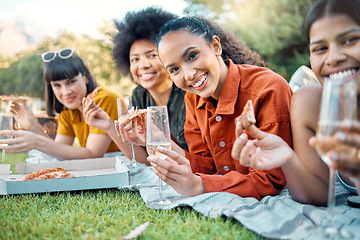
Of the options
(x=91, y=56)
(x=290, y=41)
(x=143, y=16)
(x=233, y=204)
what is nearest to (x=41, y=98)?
(x=91, y=56)

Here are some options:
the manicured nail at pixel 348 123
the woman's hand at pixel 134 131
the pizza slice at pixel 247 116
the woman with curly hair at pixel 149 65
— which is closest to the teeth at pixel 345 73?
the pizza slice at pixel 247 116

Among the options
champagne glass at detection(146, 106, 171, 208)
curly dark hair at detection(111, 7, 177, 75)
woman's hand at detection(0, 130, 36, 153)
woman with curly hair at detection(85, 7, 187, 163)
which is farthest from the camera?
curly dark hair at detection(111, 7, 177, 75)

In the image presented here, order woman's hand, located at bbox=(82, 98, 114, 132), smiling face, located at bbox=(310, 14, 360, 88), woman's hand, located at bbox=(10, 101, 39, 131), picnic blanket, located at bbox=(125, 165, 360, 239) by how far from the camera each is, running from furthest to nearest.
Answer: woman's hand, located at bbox=(10, 101, 39, 131) → woman's hand, located at bbox=(82, 98, 114, 132) → smiling face, located at bbox=(310, 14, 360, 88) → picnic blanket, located at bbox=(125, 165, 360, 239)

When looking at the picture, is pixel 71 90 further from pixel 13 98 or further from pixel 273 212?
pixel 273 212

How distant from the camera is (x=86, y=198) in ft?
8.86

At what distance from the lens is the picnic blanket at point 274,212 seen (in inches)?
72.6

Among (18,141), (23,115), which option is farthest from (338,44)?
(23,115)

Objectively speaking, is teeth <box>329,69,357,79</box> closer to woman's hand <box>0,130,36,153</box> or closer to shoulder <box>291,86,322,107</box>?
shoulder <box>291,86,322,107</box>

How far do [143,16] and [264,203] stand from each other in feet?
9.64

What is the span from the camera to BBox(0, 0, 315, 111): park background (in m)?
14.2

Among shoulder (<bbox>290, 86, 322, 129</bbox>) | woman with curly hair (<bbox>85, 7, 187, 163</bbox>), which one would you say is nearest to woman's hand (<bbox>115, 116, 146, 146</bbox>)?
woman with curly hair (<bbox>85, 7, 187, 163</bbox>)

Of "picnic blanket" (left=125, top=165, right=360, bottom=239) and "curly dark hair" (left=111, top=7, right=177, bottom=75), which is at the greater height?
"curly dark hair" (left=111, top=7, right=177, bottom=75)

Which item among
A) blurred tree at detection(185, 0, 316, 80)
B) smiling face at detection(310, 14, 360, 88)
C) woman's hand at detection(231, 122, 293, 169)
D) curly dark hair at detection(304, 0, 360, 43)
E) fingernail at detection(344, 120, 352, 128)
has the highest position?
blurred tree at detection(185, 0, 316, 80)

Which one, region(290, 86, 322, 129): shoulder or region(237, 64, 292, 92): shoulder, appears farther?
region(237, 64, 292, 92): shoulder
